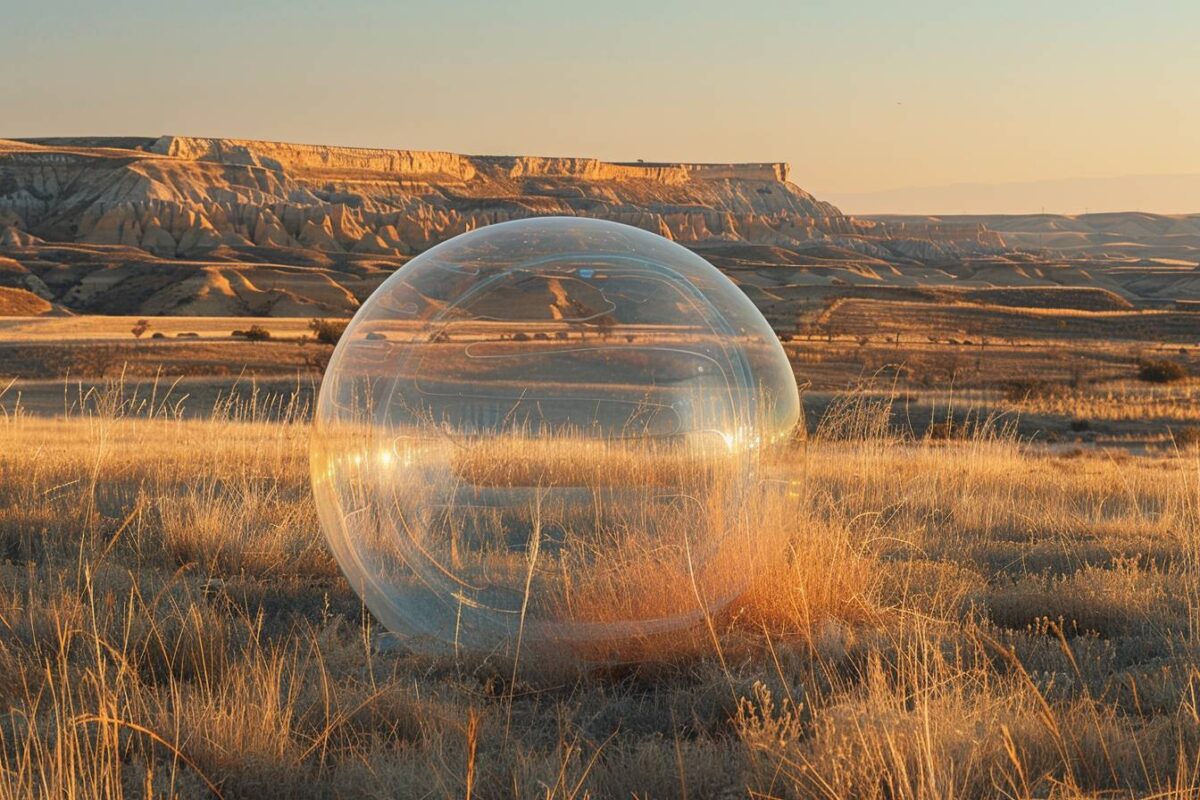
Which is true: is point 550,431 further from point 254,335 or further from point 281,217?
point 281,217

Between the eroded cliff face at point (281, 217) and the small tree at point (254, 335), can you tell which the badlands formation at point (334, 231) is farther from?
the small tree at point (254, 335)

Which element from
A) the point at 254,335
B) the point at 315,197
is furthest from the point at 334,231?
the point at 254,335

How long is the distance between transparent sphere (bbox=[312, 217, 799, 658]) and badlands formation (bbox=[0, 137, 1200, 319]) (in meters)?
52.1

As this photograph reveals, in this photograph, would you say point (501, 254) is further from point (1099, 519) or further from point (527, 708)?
point (1099, 519)

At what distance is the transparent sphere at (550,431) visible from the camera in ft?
14.4

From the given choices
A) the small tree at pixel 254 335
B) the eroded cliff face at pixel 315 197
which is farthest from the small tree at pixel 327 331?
the eroded cliff face at pixel 315 197

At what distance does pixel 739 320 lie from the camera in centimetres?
461

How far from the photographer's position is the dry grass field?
3.21 meters

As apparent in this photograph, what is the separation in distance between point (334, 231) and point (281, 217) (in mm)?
5472

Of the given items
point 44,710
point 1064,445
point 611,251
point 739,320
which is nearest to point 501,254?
point 611,251

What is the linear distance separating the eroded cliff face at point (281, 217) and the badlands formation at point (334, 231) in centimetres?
24

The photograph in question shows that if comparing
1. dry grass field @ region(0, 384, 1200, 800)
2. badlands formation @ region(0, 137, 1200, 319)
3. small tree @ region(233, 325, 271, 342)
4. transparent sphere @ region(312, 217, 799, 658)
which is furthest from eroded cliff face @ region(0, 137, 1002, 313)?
transparent sphere @ region(312, 217, 799, 658)

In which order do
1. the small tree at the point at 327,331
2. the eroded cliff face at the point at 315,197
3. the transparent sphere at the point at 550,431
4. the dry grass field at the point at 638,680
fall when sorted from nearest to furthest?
the dry grass field at the point at 638,680 → the transparent sphere at the point at 550,431 → the small tree at the point at 327,331 → the eroded cliff face at the point at 315,197

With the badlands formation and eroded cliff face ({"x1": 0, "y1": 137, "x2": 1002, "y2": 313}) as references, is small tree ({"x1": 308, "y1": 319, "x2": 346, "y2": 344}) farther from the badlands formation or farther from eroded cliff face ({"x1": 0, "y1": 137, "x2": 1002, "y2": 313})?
eroded cliff face ({"x1": 0, "y1": 137, "x2": 1002, "y2": 313})
